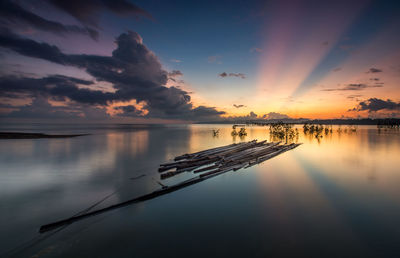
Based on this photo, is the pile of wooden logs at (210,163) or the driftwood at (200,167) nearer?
the driftwood at (200,167)

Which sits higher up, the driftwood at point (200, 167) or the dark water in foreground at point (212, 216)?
the driftwood at point (200, 167)

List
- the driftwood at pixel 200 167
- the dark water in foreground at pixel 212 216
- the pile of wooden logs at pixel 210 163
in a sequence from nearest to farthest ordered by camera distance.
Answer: the dark water in foreground at pixel 212 216 → the driftwood at pixel 200 167 → the pile of wooden logs at pixel 210 163

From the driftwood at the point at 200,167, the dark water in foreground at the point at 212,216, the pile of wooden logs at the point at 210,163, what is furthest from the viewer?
the pile of wooden logs at the point at 210,163

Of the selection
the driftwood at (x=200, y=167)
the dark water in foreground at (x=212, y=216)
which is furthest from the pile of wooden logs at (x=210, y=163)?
the dark water in foreground at (x=212, y=216)

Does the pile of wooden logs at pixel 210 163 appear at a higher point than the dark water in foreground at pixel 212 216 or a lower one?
higher

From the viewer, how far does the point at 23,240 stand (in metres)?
5.30

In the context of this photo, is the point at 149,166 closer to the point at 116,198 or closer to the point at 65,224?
the point at 116,198

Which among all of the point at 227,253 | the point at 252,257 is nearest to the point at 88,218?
the point at 227,253

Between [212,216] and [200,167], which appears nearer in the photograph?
[212,216]

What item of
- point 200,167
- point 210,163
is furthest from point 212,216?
point 210,163

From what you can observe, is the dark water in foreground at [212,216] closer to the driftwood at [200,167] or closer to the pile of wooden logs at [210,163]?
the driftwood at [200,167]

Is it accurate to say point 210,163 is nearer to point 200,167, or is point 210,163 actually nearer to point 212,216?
point 200,167

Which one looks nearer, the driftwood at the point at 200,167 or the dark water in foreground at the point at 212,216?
the dark water in foreground at the point at 212,216

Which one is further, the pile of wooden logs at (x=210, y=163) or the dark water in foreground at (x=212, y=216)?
the pile of wooden logs at (x=210, y=163)
